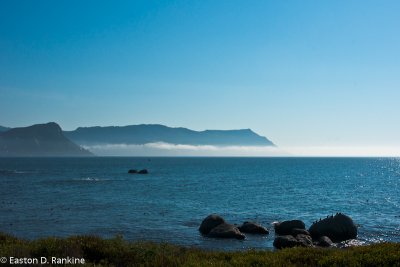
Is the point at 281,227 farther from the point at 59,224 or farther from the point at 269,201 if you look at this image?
the point at 269,201

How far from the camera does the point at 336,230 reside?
3656cm

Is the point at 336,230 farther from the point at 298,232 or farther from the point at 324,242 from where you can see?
the point at 298,232

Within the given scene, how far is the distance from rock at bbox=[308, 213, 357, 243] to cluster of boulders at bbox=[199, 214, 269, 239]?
16.4 ft

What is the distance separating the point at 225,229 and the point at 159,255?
22.1 metres

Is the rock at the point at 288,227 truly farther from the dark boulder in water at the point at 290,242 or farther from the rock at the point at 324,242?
the dark boulder in water at the point at 290,242

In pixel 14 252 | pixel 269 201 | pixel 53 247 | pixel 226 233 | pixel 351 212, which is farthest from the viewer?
pixel 269 201

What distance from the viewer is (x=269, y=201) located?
215 feet

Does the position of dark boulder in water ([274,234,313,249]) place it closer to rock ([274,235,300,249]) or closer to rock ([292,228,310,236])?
rock ([274,235,300,249])

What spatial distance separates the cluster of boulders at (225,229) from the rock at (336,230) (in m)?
5.00

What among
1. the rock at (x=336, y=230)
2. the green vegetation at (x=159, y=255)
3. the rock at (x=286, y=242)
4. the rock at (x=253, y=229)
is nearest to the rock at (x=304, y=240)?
the rock at (x=286, y=242)

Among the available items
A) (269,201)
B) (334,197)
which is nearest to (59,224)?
(269,201)


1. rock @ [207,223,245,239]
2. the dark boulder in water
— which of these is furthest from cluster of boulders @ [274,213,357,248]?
rock @ [207,223,245,239]

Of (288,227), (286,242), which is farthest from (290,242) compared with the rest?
(288,227)

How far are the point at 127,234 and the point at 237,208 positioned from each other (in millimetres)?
24391
